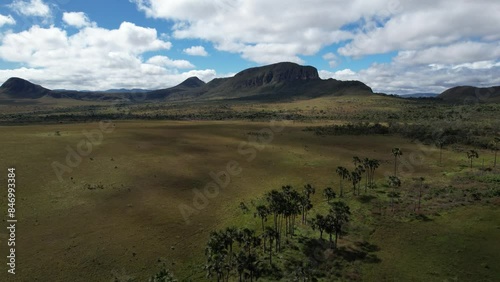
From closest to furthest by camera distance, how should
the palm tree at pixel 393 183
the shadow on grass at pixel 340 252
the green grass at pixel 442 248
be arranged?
the green grass at pixel 442 248 → the shadow on grass at pixel 340 252 → the palm tree at pixel 393 183

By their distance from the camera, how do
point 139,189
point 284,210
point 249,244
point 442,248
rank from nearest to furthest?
1. point 249,244
2. point 442,248
3. point 284,210
4. point 139,189

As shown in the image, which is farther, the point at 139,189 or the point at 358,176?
the point at 358,176

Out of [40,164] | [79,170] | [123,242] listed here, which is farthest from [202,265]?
[40,164]

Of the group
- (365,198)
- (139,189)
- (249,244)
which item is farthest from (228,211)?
(365,198)

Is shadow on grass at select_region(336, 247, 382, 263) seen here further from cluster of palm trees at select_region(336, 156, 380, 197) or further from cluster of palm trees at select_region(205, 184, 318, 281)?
cluster of palm trees at select_region(336, 156, 380, 197)

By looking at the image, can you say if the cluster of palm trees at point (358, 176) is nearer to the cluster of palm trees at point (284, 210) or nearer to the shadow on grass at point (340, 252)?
the cluster of palm trees at point (284, 210)

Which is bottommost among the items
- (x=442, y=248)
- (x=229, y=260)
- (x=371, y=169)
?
(x=229, y=260)

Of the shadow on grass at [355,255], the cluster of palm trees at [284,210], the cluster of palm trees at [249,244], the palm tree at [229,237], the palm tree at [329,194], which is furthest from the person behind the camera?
the palm tree at [329,194]

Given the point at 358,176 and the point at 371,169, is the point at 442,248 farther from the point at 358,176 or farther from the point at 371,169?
the point at 371,169

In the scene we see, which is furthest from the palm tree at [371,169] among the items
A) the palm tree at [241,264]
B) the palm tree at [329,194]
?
the palm tree at [241,264]

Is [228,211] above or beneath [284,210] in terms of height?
beneath

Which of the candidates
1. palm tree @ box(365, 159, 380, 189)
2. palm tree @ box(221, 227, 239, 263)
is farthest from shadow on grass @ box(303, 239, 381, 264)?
palm tree @ box(365, 159, 380, 189)
